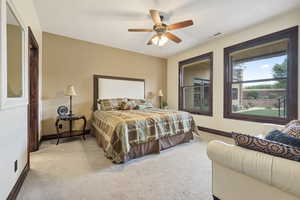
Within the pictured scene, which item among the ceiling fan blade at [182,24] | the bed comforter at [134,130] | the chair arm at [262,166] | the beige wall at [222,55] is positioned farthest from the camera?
the beige wall at [222,55]

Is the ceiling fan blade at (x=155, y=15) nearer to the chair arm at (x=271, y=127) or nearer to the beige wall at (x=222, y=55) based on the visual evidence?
the beige wall at (x=222, y=55)

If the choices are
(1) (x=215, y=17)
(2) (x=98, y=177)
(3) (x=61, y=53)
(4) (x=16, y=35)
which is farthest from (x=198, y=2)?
(3) (x=61, y=53)

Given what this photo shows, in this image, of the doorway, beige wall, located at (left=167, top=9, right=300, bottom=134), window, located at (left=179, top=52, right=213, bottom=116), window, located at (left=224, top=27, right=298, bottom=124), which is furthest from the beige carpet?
window, located at (left=179, top=52, right=213, bottom=116)

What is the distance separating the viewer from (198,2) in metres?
2.49

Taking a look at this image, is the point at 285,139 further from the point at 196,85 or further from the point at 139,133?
the point at 196,85

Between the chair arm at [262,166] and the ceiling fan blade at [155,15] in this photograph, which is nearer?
the chair arm at [262,166]

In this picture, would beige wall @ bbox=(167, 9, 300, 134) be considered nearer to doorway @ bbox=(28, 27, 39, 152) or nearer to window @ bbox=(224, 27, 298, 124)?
window @ bbox=(224, 27, 298, 124)

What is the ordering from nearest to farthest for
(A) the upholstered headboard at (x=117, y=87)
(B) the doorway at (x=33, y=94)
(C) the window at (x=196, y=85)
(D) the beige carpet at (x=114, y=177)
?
(D) the beige carpet at (x=114, y=177) → (B) the doorway at (x=33, y=94) → (A) the upholstered headboard at (x=117, y=87) → (C) the window at (x=196, y=85)

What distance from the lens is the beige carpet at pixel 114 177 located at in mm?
1604

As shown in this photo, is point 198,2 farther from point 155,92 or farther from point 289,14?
point 155,92

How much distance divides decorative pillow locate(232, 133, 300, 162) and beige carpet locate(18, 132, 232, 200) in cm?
85

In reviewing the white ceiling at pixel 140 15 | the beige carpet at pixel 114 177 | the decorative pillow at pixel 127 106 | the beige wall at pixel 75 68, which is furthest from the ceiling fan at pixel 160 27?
the beige carpet at pixel 114 177

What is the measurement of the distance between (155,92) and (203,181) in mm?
4167

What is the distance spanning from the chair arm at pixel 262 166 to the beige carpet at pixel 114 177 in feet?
2.30
